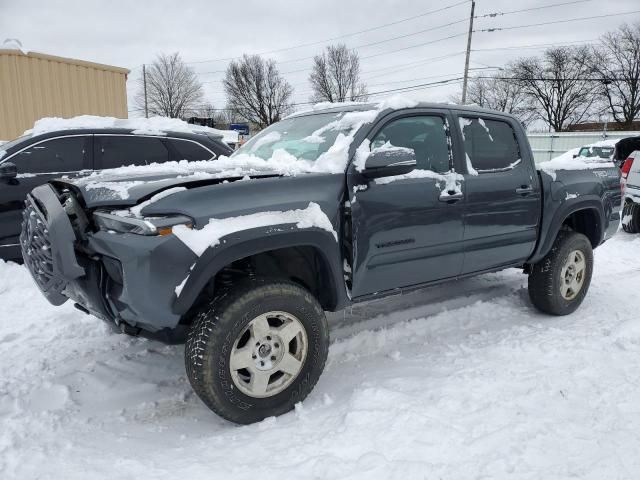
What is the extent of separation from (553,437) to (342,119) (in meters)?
2.36

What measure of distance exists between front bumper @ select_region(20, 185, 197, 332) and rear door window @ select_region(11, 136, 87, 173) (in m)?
3.33

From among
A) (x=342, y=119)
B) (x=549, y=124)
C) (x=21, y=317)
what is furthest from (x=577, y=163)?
(x=549, y=124)

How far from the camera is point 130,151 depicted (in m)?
6.08

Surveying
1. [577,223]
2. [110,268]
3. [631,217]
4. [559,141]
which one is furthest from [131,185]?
[559,141]

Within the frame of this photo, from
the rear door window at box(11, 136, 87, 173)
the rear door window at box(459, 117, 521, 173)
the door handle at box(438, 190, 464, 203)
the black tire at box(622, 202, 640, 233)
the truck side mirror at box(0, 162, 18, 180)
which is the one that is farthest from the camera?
the black tire at box(622, 202, 640, 233)

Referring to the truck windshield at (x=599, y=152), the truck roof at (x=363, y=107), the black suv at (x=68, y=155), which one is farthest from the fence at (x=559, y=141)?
the truck roof at (x=363, y=107)

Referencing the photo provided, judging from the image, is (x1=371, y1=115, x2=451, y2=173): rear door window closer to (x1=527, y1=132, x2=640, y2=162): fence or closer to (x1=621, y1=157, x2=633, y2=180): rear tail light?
(x1=621, y1=157, x2=633, y2=180): rear tail light

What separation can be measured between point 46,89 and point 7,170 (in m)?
7.11

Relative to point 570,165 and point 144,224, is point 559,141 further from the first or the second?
point 144,224

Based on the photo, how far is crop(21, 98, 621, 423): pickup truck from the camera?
252cm

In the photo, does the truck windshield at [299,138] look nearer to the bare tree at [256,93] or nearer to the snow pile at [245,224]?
the snow pile at [245,224]

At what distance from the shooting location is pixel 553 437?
2.57 m

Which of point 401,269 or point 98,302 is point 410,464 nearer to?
point 401,269

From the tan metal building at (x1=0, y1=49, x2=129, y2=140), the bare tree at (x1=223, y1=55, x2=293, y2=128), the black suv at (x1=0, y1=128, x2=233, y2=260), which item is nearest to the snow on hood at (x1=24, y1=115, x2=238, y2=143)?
the black suv at (x1=0, y1=128, x2=233, y2=260)
